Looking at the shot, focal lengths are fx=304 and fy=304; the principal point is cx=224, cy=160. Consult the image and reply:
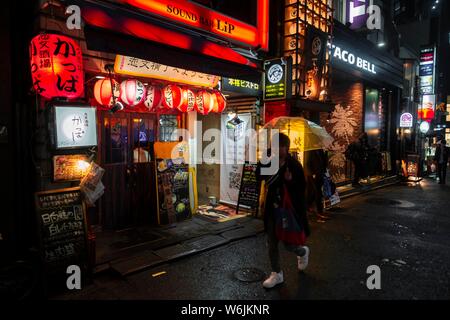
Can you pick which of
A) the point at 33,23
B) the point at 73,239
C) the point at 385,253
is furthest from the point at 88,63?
the point at 385,253

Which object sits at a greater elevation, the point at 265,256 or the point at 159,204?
the point at 159,204

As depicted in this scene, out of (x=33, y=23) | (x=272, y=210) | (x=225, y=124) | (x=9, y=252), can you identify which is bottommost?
(x=9, y=252)

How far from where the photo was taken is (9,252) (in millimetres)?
6254

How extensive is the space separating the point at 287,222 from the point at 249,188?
4.99 meters

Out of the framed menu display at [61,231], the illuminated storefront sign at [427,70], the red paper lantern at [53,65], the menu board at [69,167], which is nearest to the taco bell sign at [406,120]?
the illuminated storefront sign at [427,70]

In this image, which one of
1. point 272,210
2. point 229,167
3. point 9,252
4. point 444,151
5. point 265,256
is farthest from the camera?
point 444,151

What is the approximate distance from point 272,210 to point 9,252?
5.44m

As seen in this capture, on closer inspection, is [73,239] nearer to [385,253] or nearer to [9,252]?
[9,252]

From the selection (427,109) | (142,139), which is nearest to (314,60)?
(142,139)

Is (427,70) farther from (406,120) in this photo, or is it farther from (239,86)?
(239,86)

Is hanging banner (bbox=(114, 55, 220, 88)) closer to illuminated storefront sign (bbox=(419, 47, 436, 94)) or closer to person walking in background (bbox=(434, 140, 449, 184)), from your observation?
person walking in background (bbox=(434, 140, 449, 184))

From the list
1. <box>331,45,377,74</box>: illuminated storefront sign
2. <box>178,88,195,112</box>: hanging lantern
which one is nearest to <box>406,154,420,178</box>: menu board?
<box>331,45,377,74</box>: illuminated storefront sign

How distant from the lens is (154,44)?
7.15m

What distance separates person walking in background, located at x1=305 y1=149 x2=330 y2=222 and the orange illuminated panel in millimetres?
4600
